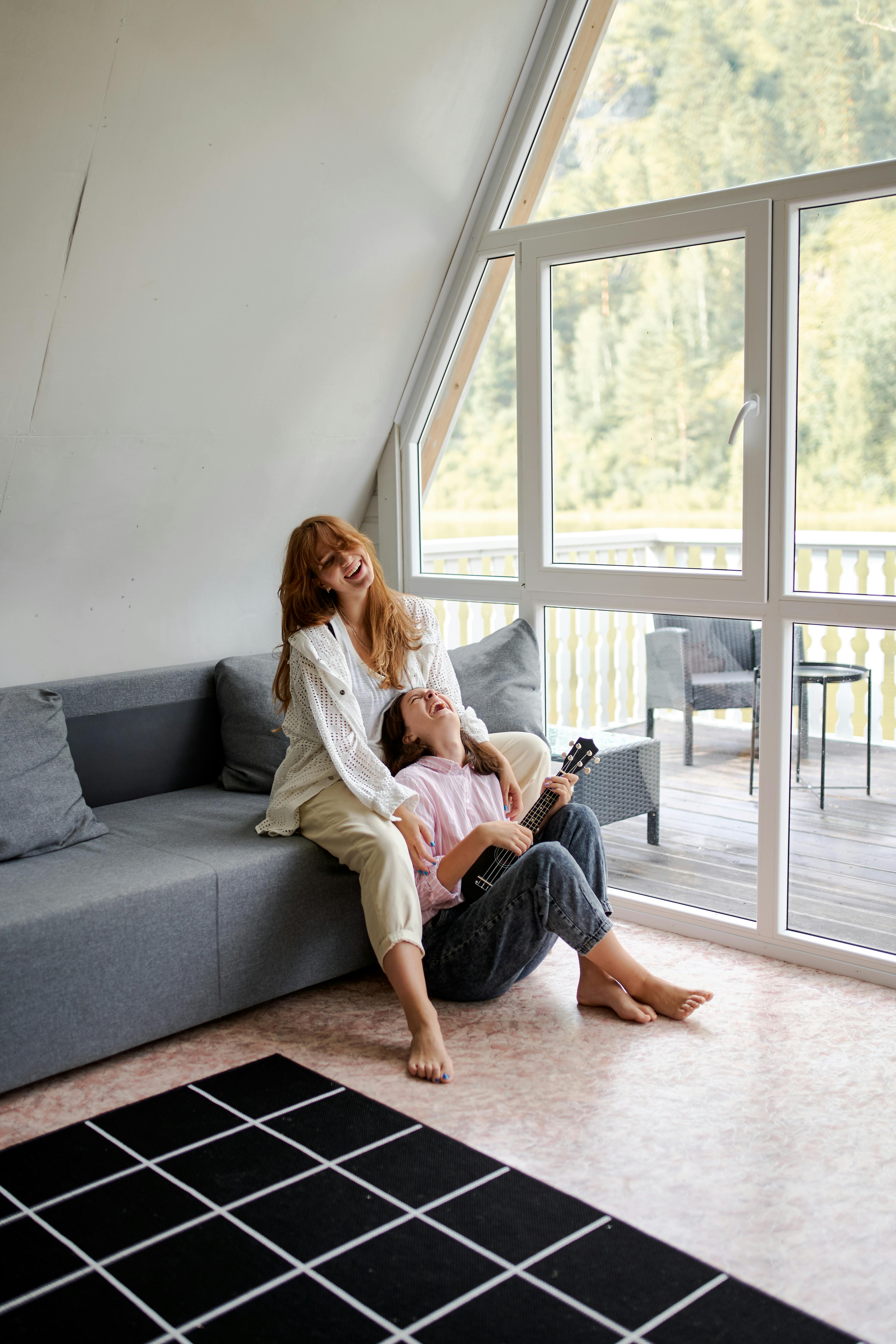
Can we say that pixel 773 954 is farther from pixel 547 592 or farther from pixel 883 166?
pixel 883 166

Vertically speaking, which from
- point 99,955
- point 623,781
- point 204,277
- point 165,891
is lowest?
point 99,955

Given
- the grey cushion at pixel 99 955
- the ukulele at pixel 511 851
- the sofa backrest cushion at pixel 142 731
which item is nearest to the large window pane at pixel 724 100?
the ukulele at pixel 511 851

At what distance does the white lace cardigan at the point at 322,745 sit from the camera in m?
2.70

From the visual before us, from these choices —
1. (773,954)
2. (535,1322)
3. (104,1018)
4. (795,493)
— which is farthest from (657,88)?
(535,1322)

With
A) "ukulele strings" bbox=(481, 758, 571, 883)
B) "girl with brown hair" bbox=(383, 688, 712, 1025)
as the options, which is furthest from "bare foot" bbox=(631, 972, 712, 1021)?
"ukulele strings" bbox=(481, 758, 571, 883)

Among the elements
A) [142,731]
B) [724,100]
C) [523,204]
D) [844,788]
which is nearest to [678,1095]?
[844,788]

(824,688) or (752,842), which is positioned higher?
(824,688)

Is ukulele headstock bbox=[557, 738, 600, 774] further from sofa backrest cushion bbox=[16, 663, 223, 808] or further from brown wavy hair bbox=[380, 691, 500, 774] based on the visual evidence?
sofa backrest cushion bbox=[16, 663, 223, 808]

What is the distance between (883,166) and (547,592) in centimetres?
136

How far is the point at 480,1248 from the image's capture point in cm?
180

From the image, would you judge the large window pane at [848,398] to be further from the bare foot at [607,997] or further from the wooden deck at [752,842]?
the bare foot at [607,997]

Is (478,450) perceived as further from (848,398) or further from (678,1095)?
(678,1095)

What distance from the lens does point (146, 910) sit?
2.44 metres

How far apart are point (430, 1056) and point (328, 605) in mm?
1103
